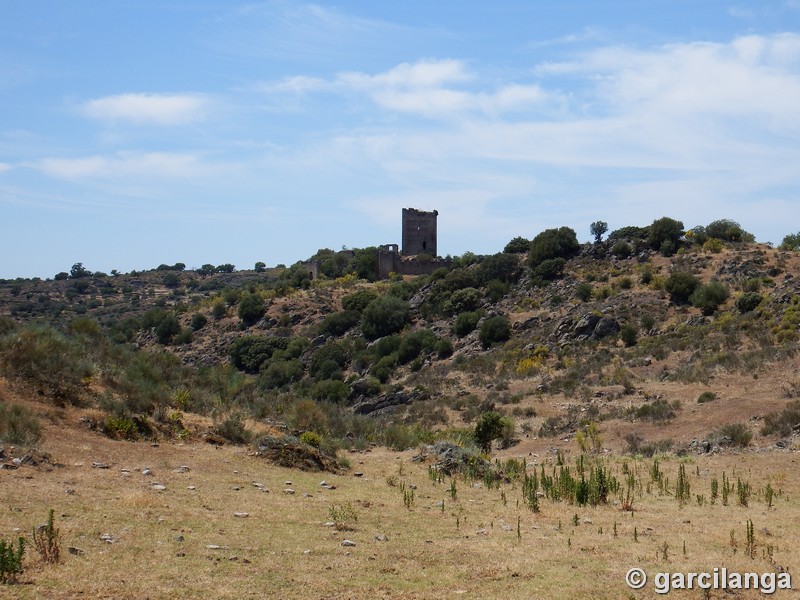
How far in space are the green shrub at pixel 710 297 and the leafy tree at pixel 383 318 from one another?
794 inches

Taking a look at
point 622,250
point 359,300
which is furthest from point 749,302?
point 359,300

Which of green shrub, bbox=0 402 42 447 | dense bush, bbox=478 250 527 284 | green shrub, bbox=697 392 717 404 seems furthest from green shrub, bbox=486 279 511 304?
green shrub, bbox=0 402 42 447

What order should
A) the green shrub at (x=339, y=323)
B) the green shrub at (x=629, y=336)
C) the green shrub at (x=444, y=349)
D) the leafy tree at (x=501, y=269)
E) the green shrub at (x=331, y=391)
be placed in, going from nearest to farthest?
the green shrub at (x=629, y=336) → the green shrub at (x=331, y=391) → the green shrub at (x=444, y=349) → the green shrub at (x=339, y=323) → the leafy tree at (x=501, y=269)

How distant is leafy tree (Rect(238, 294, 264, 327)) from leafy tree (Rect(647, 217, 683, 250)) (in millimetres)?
30445

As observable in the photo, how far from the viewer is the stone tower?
7862cm

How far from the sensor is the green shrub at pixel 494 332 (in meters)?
45.0

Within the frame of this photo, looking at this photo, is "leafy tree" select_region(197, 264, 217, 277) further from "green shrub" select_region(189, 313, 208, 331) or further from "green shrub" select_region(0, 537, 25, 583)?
"green shrub" select_region(0, 537, 25, 583)

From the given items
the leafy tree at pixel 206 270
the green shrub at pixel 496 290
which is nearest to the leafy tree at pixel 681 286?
the green shrub at pixel 496 290

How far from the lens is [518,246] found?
6244 centimetres

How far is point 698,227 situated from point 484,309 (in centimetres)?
1736

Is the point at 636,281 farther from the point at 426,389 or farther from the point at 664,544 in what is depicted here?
the point at 664,544

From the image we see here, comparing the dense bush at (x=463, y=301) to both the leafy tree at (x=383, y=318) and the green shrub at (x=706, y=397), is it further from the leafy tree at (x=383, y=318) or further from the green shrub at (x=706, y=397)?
the green shrub at (x=706, y=397)

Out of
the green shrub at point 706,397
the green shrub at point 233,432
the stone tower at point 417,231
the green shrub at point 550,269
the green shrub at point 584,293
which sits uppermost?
the stone tower at point 417,231

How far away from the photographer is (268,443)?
15312mm
